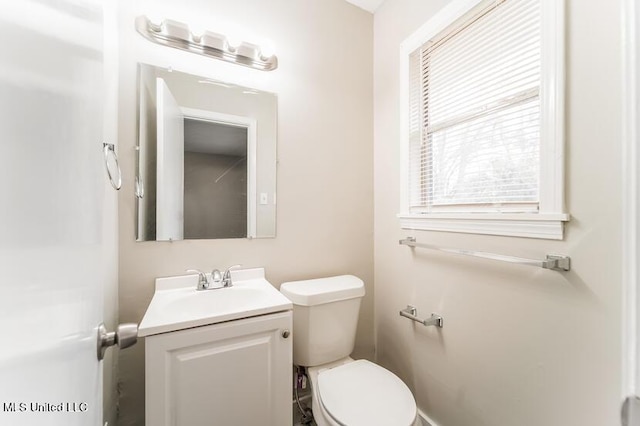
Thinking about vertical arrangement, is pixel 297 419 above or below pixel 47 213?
below

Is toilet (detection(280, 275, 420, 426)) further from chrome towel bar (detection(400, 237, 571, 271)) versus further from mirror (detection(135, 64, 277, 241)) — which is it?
chrome towel bar (detection(400, 237, 571, 271))

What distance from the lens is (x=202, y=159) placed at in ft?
4.35

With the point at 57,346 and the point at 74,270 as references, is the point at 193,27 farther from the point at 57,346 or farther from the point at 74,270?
the point at 57,346

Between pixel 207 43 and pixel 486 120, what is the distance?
4.44ft

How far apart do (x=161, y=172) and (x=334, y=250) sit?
1.04 metres

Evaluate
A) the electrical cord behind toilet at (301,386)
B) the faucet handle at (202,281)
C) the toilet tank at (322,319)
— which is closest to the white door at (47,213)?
the faucet handle at (202,281)

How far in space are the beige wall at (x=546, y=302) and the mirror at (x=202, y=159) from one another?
0.91 metres

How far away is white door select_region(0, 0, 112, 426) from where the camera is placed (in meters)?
0.21

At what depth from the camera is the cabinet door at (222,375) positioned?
87cm

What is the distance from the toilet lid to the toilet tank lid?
330 mm

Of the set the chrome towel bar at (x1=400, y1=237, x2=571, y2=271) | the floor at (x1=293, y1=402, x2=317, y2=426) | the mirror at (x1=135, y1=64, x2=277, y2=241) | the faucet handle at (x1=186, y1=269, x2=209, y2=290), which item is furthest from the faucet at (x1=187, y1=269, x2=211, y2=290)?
the chrome towel bar at (x1=400, y1=237, x2=571, y2=271)

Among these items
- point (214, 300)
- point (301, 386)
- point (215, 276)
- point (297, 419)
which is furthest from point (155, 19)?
point (297, 419)

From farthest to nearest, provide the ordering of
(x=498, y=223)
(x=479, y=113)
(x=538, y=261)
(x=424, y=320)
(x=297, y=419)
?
1. (x=297, y=419)
2. (x=424, y=320)
3. (x=479, y=113)
4. (x=498, y=223)
5. (x=538, y=261)

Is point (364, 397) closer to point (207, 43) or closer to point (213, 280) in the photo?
point (213, 280)
